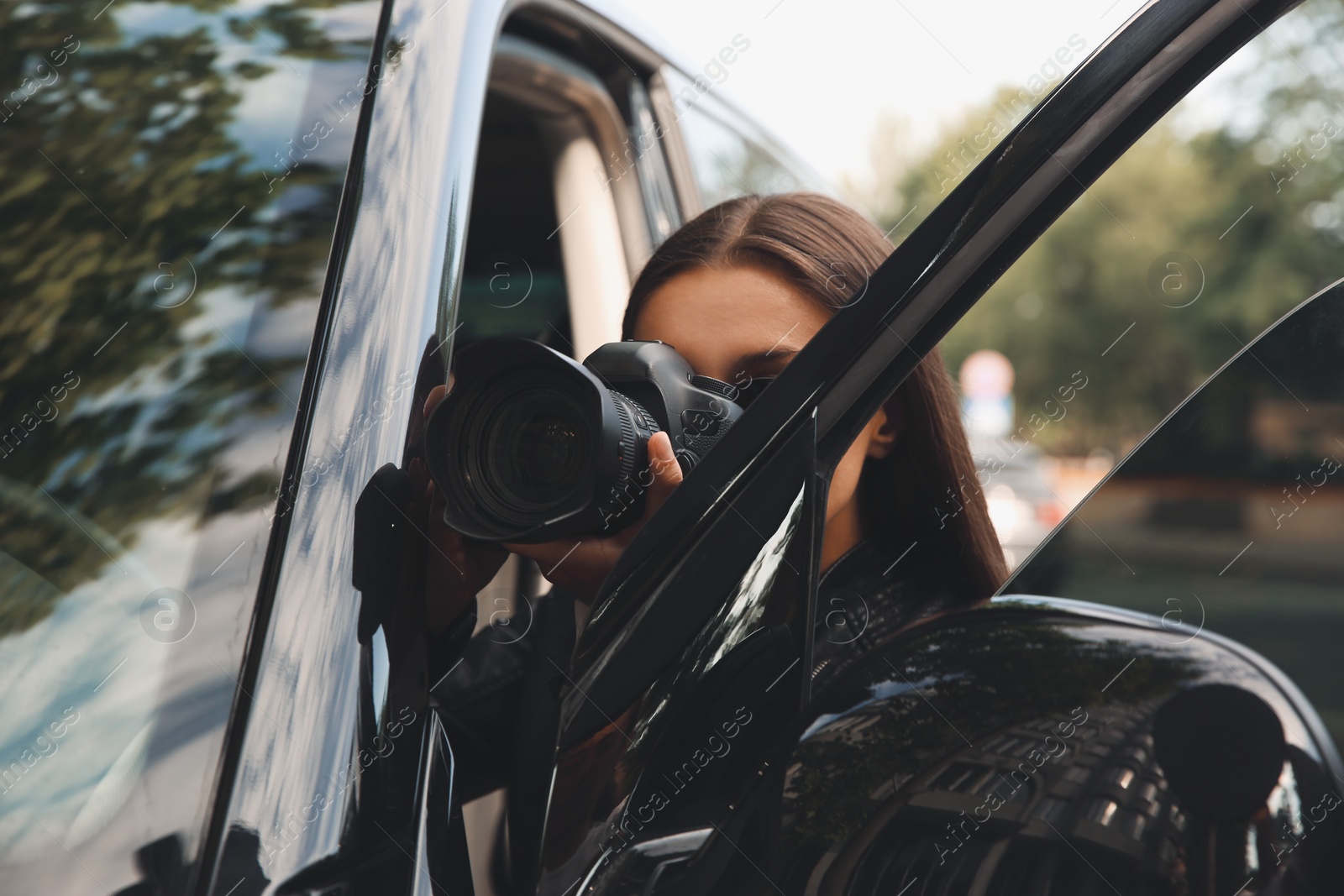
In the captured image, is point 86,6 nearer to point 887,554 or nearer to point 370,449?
point 370,449

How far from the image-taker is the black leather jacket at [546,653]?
961mm

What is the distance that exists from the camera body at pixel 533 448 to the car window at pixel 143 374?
0.43ft

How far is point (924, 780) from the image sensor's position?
0.70 metres

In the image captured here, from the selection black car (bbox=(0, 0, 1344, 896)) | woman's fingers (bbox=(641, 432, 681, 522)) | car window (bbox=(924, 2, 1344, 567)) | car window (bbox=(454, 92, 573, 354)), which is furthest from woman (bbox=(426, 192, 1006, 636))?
car window (bbox=(924, 2, 1344, 567))

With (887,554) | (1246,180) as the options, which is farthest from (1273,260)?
(887,554)

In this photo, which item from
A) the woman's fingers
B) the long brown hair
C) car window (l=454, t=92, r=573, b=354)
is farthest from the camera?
car window (l=454, t=92, r=573, b=354)

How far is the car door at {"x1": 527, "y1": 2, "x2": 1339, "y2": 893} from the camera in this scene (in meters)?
0.73

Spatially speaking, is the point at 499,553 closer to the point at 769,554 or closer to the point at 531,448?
the point at 531,448

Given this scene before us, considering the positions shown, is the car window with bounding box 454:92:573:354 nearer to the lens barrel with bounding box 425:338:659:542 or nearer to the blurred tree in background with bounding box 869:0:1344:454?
the lens barrel with bounding box 425:338:659:542

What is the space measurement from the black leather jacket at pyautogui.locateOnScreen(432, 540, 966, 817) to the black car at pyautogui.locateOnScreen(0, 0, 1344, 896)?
0.03 m

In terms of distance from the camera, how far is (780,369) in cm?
120

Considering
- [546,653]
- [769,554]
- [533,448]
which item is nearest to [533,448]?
[533,448]

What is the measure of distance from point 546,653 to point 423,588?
1.18ft

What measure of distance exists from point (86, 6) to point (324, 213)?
33 centimetres
